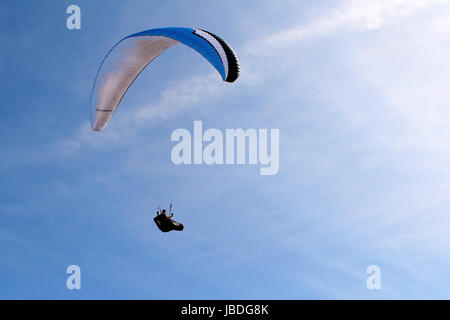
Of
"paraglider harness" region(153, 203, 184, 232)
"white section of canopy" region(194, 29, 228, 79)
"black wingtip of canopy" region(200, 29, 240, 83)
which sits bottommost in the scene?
"paraglider harness" region(153, 203, 184, 232)

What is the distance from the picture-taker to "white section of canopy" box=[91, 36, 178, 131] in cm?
2680

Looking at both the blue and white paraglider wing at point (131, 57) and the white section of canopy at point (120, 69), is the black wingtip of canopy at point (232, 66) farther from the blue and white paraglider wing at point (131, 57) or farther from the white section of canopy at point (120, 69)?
the white section of canopy at point (120, 69)

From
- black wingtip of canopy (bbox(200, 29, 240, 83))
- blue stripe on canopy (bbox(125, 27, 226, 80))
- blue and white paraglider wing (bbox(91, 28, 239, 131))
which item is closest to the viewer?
black wingtip of canopy (bbox(200, 29, 240, 83))

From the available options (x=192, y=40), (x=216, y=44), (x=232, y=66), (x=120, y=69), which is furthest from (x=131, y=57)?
(x=232, y=66)

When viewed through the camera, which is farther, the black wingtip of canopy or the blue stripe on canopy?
the blue stripe on canopy

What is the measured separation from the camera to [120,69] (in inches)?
1087

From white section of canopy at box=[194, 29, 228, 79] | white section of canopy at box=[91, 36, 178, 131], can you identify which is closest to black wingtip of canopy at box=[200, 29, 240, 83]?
white section of canopy at box=[194, 29, 228, 79]

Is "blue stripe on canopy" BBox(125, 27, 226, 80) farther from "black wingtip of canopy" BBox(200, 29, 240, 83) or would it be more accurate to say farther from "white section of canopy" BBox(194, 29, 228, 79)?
"black wingtip of canopy" BBox(200, 29, 240, 83)

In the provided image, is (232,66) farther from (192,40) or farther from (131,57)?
(131,57)

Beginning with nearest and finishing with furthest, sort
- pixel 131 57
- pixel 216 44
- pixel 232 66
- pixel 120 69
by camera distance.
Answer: pixel 232 66
pixel 216 44
pixel 131 57
pixel 120 69

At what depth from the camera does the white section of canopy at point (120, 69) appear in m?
26.8

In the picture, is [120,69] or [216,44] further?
[120,69]

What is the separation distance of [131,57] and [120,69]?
33.1 inches
